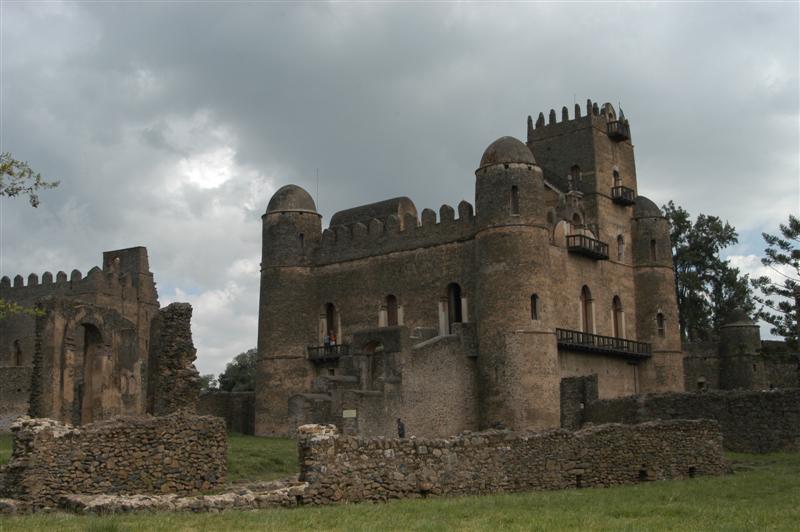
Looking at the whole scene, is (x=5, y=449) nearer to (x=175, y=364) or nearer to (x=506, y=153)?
(x=175, y=364)

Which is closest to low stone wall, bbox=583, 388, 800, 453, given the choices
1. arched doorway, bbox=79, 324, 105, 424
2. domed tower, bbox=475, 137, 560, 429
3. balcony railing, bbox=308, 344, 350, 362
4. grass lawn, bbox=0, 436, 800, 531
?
domed tower, bbox=475, 137, 560, 429

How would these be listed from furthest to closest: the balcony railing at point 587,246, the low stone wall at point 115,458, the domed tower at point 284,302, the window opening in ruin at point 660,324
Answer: the window opening in ruin at point 660,324 < the domed tower at point 284,302 < the balcony railing at point 587,246 < the low stone wall at point 115,458

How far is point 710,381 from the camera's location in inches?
2008

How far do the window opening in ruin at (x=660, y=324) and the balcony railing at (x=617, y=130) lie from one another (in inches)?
340

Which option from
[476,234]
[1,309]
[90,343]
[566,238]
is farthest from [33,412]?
[566,238]

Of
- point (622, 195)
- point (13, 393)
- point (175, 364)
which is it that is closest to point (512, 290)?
point (622, 195)

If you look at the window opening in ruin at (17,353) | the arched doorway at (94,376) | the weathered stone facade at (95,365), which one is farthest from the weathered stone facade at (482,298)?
the window opening in ruin at (17,353)

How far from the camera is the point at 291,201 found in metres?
45.2

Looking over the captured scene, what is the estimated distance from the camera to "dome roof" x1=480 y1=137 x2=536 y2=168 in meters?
38.8

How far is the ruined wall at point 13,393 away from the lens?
40.8 metres

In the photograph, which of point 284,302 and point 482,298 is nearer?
point 482,298

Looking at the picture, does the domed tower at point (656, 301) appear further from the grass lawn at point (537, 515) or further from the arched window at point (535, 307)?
the grass lawn at point (537, 515)

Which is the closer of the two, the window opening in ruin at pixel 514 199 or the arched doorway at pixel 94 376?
the arched doorway at pixel 94 376

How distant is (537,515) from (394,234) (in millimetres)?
30267
